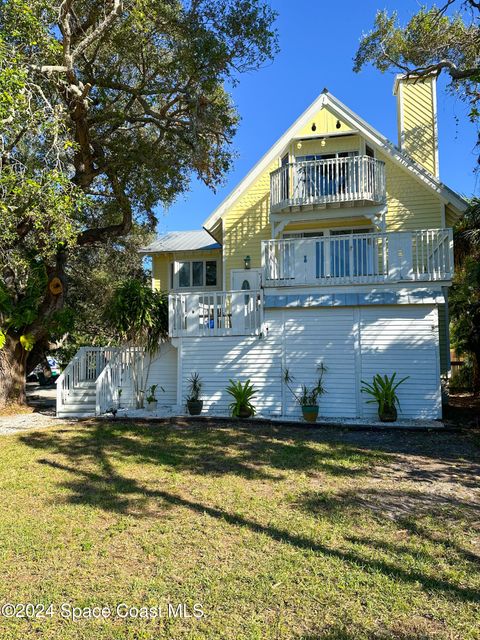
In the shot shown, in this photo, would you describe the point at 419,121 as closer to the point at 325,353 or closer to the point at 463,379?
the point at 325,353

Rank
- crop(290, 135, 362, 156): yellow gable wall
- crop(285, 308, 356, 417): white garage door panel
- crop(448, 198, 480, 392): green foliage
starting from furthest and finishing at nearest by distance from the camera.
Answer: crop(290, 135, 362, 156): yellow gable wall < crop(448, 198, 480, 392): green foliage < crop(285, 308, 356, 417): white garage door panel

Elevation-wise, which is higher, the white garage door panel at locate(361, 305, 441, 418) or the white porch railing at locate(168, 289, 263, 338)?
the white porch railing at locate(168, 289, 263, 338)

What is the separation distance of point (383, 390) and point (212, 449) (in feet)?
15.4

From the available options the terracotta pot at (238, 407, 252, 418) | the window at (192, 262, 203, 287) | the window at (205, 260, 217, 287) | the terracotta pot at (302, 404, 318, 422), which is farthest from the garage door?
the window at (192, 262, 203, 287)

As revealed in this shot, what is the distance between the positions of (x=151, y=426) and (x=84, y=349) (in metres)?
4.07

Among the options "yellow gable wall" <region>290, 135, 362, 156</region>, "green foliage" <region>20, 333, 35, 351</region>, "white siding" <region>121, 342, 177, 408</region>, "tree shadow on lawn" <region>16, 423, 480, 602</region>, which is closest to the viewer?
"tree shadow on lawn" <region>16, 423, 480, 602</region>

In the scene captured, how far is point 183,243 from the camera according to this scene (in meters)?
19.9

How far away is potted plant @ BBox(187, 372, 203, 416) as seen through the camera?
459 inches

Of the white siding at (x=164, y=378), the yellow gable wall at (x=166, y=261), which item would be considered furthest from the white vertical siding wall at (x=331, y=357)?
the yellow gable wall at (x=166, y=261)

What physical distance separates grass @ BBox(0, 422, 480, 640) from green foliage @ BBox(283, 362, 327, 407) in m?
3.18

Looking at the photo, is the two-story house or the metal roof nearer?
the two-story house

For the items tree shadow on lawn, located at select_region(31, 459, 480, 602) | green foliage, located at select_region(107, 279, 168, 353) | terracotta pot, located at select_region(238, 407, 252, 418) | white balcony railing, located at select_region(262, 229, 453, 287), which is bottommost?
tree shadow on lawn, located at select_region(31, 459, 480, 602)

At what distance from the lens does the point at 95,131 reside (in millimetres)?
14820

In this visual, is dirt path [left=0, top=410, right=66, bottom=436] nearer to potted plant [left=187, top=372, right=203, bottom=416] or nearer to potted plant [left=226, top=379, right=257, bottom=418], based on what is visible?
potted plant [left=187, top=372, right=203, bottom=416]
